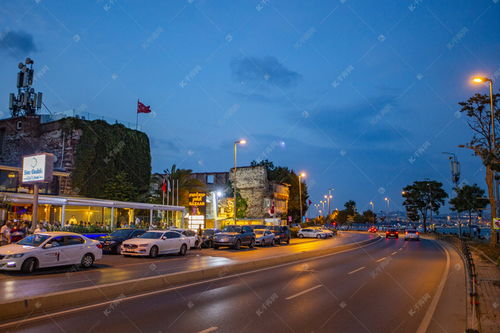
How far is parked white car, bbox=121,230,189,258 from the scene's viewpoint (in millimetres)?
22641

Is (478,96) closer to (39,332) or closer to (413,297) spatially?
(413,297)

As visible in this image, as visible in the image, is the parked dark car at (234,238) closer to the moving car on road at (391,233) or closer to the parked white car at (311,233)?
the parked white car at (311,233)

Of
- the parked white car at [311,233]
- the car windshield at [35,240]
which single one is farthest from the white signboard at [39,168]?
the parked white car at [311,233]

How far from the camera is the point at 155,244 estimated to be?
23.1m

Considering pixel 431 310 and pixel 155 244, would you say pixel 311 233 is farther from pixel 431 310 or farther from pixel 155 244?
pixel 431 310

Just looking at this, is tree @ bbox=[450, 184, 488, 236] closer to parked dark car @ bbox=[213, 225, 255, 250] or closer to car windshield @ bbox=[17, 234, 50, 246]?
parked dark car @ bbox=[213, 225, 255, 250]

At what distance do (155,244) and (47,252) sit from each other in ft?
26.5

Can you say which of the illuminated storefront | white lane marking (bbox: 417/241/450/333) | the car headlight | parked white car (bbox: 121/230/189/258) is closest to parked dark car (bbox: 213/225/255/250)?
parked white car (bbox: 121/230/189/258)

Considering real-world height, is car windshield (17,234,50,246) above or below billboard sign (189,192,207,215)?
below

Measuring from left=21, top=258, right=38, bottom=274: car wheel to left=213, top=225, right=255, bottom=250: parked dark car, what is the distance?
16.6m

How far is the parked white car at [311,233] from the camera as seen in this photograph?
53938 mm

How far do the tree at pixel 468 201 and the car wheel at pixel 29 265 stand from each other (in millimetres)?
49552

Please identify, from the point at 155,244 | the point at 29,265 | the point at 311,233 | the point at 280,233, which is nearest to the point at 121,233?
the point at 155,244

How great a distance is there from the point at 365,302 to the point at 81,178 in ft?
131
